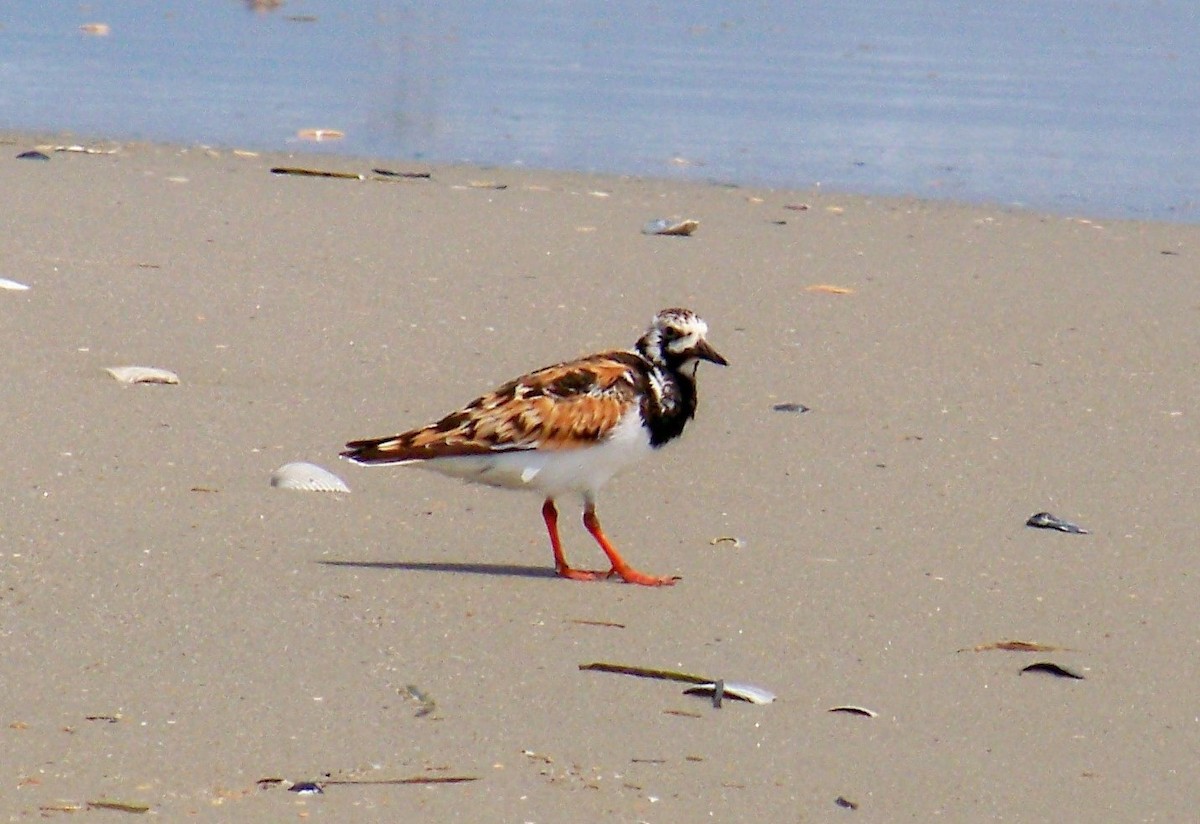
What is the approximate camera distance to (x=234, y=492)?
5.11 m

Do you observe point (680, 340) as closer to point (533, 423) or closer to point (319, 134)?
point (533, 423)

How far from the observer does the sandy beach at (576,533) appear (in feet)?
11.9

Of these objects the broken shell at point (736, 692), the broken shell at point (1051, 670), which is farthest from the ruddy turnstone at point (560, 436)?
the broken shell at point (1051, 670)

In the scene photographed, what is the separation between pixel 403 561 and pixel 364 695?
893 millimetres

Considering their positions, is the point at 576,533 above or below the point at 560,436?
below

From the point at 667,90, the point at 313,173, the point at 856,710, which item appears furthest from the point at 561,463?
the point at 667,90

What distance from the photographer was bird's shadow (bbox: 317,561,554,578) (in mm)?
4664

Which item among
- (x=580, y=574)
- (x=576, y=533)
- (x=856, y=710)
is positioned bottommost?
(x=576, y=533)

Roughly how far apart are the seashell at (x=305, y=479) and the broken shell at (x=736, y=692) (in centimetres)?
154

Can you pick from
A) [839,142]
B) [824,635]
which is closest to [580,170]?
[839,142]

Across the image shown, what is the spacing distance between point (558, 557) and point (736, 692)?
39.2 inches

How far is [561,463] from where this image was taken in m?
4.88

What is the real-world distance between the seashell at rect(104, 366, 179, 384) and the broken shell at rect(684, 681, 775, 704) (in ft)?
8.43

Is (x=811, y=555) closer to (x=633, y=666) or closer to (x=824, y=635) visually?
(x=824, y=635)
